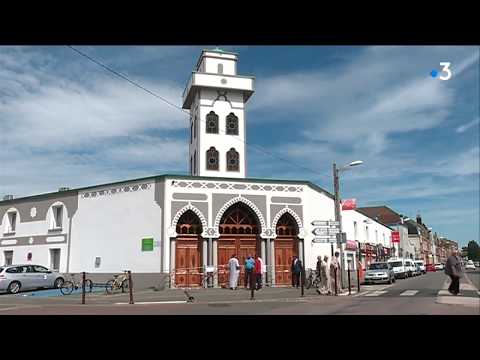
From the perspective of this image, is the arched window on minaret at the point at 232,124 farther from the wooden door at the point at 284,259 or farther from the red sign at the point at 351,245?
the red sign at the point at 351,245

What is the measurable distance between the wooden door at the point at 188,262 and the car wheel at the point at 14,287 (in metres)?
7.47

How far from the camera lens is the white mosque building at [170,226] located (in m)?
23.7

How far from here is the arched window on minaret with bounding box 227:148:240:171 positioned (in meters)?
30.8

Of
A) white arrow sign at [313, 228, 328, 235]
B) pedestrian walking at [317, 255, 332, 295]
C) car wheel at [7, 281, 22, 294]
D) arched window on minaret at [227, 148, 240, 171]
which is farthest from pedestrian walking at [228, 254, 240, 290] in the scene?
car wheel at [7, 281, 22, 294]

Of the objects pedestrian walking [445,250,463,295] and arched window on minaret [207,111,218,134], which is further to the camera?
arched window on minaret [207,111,218,134]

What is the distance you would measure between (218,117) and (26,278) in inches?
583

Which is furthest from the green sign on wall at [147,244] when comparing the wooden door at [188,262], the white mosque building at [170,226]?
the wooden door at [188,262]

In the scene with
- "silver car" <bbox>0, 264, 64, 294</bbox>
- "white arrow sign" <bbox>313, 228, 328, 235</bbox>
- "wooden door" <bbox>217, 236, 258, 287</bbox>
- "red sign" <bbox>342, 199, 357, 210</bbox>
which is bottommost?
"silver car" <bbox>0, 264, 64, 294</bbox>

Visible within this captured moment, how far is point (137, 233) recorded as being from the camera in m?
23.9
